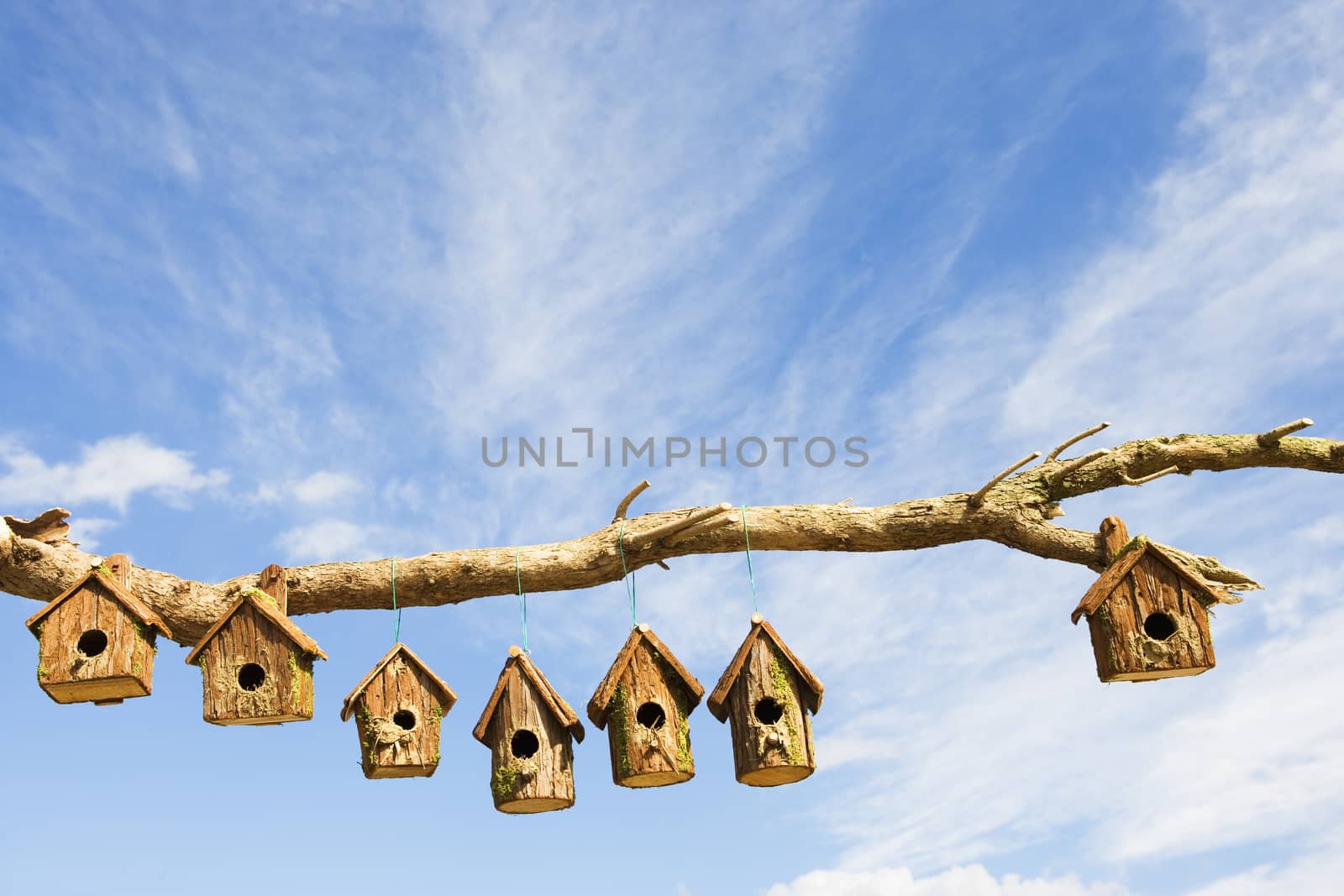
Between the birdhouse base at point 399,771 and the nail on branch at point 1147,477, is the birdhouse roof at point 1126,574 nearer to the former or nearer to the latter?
the nail on branch at point 1147,477

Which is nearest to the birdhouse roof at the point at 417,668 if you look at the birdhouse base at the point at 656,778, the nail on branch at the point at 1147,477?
the birdhouse base at the point at 656,778

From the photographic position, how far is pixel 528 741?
5105 mm

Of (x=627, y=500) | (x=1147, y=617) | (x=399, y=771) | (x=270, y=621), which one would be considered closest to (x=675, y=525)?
(x=627, y=500)

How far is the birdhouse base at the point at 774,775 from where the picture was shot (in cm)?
503

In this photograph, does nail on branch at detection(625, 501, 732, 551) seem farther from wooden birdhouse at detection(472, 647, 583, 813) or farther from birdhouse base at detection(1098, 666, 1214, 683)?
birdhouse base at detection(1098, 666, 1214, 683)

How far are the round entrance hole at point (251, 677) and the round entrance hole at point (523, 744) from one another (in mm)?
1114

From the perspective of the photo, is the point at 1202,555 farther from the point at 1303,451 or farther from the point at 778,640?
the point at 778,640

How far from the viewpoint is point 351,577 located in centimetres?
609

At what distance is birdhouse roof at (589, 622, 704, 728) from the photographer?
511 cm

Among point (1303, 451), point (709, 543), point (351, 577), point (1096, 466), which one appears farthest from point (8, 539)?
point (1303, 451)

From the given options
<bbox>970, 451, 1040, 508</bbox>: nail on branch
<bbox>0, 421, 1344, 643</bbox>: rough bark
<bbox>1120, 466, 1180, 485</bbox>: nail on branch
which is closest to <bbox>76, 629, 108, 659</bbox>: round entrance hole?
<bbox>0, 421, 1344, 643</bbox>: rough bark

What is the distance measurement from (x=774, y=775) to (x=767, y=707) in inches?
11.4

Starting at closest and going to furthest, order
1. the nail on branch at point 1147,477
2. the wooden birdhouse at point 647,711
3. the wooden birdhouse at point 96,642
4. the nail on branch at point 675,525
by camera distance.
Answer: the wooden birdhouse at point 647,711
the wooden birdhouse at point 96,642
the nail on branch at point 675,525
the nail on branch at point 1147,477

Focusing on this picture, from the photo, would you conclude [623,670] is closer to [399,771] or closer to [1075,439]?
[399,771]
